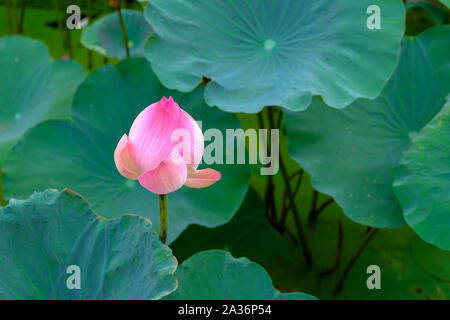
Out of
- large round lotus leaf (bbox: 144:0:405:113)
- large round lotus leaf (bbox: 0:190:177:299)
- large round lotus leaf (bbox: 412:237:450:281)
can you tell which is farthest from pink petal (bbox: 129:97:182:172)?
large round lotus leaf (bbox: 412:237:450:281)

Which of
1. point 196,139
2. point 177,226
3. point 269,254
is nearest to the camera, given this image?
point 196,139

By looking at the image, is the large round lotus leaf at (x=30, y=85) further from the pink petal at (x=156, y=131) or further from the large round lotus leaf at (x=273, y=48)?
the pink petal at (x=156, y=131)

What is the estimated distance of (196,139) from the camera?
0.51 m

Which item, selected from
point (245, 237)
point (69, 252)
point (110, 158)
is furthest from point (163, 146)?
point (245, 237)

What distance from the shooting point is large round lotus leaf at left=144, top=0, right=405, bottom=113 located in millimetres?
964

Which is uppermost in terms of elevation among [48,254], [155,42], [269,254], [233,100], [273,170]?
[155,42]

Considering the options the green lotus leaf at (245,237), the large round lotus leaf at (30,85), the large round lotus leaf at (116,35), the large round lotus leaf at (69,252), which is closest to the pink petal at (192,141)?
the large round lotus leaf at (69,252)

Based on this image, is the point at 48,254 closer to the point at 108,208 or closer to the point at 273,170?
the point at 108,208

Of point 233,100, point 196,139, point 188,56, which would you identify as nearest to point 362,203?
point 233,100

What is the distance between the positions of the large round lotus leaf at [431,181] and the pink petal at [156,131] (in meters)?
0.56

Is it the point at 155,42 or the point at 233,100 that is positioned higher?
the point at 155,42

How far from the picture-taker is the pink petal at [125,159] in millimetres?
518

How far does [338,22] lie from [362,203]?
391mm
